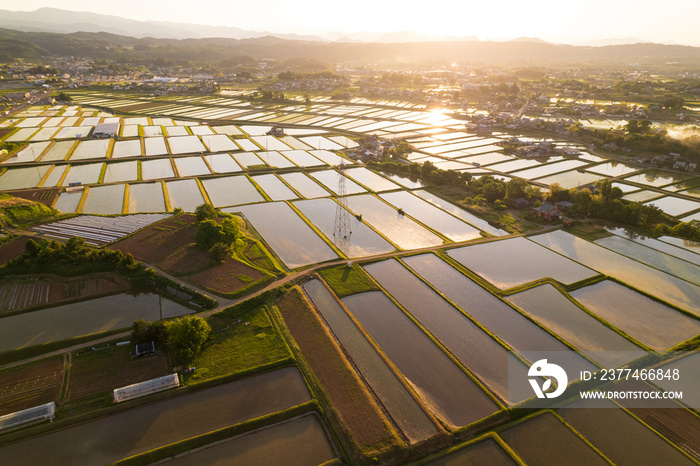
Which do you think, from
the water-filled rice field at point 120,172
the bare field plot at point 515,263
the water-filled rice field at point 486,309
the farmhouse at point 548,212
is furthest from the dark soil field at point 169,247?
the farmhouse at point 548,212

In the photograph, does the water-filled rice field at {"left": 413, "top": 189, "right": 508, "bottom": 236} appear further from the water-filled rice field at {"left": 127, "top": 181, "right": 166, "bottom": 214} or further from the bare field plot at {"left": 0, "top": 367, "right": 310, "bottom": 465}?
the water-filled rice field at {"left": 127, "top": 181, "right": 166, "bottom": 214}

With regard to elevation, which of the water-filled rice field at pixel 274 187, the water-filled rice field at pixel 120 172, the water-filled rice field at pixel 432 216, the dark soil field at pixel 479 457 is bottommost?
the dark soil field at pixel 479 457

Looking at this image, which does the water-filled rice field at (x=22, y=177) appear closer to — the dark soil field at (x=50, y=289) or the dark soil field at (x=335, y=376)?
the dark soil field at (x=50, y=289)

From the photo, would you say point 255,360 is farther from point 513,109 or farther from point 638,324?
point 513,109

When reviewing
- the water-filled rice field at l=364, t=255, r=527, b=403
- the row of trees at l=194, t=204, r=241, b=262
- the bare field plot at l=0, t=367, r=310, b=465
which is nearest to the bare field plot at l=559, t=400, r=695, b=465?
the water-filled rice field at l=364, t=255, r=527, b=403

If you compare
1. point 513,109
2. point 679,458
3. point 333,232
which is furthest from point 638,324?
point 513,109

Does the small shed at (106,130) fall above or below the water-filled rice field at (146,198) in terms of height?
above
